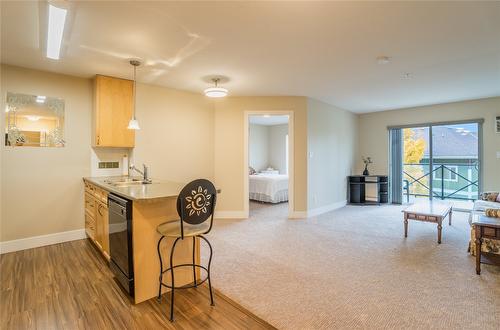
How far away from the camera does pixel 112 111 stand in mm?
3912

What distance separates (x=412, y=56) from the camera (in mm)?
3211

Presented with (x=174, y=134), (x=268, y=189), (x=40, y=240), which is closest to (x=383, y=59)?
(x=174, y=134)

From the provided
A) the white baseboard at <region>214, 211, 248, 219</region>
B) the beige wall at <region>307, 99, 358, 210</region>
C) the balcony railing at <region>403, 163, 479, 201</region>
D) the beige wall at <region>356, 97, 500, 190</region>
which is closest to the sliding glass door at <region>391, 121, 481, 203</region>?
the balcony railing at <region>403, 163, 479, 201</region>

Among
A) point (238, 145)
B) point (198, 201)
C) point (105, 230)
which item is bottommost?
point (105, 230)

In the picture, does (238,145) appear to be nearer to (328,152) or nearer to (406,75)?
(328,152)

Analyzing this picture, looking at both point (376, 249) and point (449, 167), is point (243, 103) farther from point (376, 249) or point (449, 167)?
point (449, 167)

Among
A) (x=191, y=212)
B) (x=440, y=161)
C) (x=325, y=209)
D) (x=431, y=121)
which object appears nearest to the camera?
(x=191, y=212)

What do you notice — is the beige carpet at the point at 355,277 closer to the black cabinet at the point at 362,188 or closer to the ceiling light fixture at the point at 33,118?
the black cabinet at the point at 362,188

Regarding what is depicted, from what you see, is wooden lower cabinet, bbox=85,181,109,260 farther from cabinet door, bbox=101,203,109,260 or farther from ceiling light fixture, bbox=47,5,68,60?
ceiling light fixture, bbox=47,5,68,60

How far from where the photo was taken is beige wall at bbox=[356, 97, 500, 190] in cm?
543

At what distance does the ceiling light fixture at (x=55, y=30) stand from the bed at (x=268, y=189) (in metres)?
4.91

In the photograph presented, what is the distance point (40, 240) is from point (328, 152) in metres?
5.53

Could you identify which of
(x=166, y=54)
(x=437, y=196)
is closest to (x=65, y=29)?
(x=166, y=54)

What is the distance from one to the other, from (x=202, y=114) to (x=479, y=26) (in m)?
4.07
